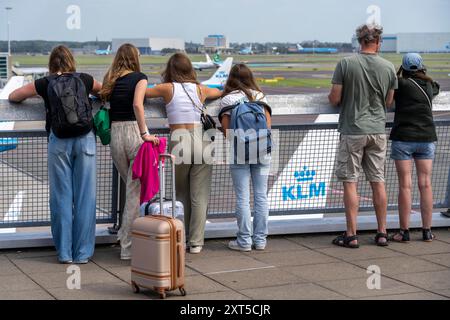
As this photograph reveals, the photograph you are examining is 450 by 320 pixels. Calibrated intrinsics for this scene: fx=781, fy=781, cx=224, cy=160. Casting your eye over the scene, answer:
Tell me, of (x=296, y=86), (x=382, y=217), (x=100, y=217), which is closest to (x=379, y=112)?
(x=382, y=217)

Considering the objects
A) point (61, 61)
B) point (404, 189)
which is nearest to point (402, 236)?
point (404, 189)

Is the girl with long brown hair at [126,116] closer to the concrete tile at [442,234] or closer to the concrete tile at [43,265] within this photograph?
the concrete tile at [43,265]

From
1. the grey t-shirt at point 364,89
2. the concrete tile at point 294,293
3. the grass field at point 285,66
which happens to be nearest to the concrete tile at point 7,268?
the concrete tile at point 294,293

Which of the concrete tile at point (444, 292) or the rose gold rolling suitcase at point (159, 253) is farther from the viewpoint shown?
the concrete tile at point (444, 292)

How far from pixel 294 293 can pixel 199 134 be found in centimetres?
182

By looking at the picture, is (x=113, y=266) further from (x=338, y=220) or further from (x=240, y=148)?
(x=338, y=220)

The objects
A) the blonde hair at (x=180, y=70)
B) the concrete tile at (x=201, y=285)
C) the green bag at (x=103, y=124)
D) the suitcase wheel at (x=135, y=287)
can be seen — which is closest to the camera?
the suitcase wheel at (x=135, y=287)

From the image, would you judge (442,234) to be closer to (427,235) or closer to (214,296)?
(427,235)

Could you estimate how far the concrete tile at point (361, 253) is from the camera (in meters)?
6.86

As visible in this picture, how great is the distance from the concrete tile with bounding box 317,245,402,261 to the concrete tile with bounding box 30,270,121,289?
6.77 feet

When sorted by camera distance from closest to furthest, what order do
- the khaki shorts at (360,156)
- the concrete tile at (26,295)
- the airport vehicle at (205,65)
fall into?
the concrete tile at (26,295)
the khaki shorts at (360,156)
the airport vehicle at (205,65)

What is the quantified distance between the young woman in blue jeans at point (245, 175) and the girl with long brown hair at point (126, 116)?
83 cm

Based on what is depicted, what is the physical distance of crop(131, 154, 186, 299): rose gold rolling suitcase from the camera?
17.3ft

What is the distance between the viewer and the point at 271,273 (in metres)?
6.21
